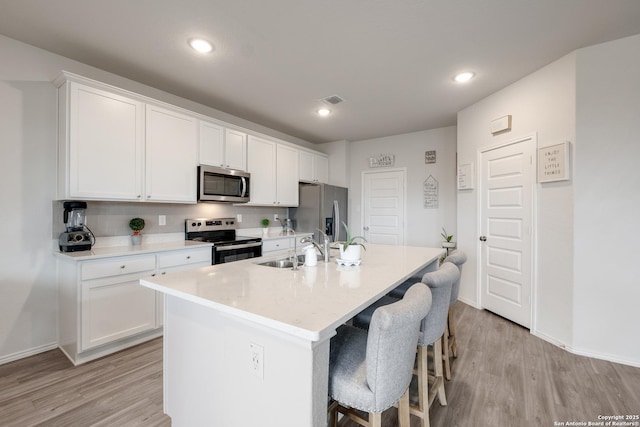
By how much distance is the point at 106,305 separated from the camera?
2.37 m

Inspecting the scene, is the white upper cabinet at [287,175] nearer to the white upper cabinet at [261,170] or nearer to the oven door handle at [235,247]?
the white upper cabinet at [261,170]

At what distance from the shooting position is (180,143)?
10.2 ft

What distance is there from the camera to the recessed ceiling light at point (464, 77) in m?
2.90

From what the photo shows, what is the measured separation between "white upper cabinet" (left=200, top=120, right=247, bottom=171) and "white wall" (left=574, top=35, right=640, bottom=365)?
358 centimetres

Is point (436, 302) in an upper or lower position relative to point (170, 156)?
lower

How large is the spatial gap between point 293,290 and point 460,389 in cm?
154

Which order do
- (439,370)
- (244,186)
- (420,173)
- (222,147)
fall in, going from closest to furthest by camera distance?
(439,370) → (222,147) → (244,186) → (420,173)

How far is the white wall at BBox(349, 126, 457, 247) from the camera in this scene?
4590mm

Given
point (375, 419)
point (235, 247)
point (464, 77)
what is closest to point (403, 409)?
point (375, 419)

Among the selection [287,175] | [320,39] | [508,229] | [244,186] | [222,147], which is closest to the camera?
[320,39]

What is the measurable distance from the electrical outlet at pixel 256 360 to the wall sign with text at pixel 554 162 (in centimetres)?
297

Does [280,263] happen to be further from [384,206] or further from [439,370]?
[384,206]

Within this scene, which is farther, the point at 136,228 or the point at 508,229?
the point at 508,229

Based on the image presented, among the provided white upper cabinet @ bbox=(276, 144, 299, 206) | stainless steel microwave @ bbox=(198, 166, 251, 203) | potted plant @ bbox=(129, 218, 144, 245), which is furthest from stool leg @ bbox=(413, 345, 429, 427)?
white upper cabinet @ bbox=(276, 144, 299, 206)
